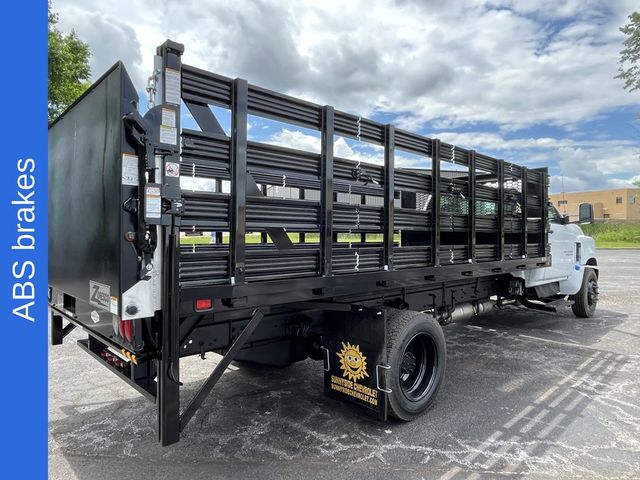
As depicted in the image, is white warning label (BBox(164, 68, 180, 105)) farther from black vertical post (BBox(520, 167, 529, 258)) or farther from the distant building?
the distant building

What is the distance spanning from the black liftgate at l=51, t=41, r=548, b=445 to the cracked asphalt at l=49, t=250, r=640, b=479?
2.84 feet

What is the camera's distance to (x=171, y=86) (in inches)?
94.7

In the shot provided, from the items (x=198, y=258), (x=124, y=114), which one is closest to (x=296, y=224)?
(x=198, y=258)

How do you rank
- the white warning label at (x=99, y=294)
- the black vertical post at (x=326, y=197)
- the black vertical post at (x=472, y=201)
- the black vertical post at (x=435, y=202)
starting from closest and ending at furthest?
the white warning label at (x=99, y=294) < the black vertical post at (x=326, y=197) < the black vertical post at (x=435, y=202) < the black vertical post at (x=472, y=201)

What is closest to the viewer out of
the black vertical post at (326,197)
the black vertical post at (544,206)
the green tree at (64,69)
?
the black vertical post at (326,197)

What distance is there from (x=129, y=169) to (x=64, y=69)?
14.4m

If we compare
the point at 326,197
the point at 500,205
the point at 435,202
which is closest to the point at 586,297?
the point at 500,205

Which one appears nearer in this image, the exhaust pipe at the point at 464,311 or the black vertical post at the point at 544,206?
the exhaust pipe at the point at 464,311

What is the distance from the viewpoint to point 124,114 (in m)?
2.33

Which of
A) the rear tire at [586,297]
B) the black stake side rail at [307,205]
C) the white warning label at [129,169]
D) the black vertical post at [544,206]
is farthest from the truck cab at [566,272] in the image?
the white warning label at [129,169]

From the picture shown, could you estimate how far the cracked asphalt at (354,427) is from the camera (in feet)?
9.73

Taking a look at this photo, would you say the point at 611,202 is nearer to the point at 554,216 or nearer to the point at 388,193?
the point at 554,216

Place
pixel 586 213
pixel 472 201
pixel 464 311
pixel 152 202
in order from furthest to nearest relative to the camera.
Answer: pixel 586 213 → pixel 464 311 → pixel 472 201 → pixel 152 202

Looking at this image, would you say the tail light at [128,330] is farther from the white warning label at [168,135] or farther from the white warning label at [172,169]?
the white warning label at [168,135]
